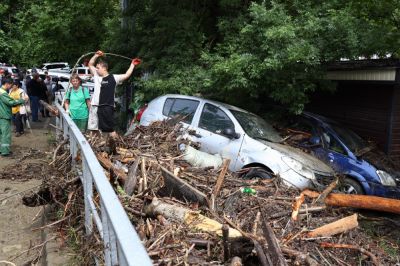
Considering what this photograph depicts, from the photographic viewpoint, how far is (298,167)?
7117 millimetres

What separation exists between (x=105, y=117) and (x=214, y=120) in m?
1.97

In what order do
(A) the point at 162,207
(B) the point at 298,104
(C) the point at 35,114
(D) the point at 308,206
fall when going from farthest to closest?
(C) the point at 35,114
(B) the point at 298,104
(D) the point at 308,206
(A) the point at 162,207

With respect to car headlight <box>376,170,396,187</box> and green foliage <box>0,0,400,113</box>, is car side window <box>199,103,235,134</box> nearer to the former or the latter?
green foliage <box>0,0,400,113</box>

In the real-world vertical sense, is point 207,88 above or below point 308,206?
above

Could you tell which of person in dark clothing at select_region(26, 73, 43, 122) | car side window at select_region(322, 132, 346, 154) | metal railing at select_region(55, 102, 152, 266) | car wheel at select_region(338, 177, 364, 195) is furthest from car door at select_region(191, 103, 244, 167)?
person in dark clothing at select_region(26, 73, 43, 122)

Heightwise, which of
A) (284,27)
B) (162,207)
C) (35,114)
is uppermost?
(284,27)

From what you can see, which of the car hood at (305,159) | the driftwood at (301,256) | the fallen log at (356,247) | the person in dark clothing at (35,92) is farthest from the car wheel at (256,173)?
the person in dark clothing at (35,92)

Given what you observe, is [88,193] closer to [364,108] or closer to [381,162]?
[381,162]

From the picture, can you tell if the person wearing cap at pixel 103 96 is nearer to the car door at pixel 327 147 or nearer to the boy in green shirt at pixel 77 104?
the boy in green shirt at pixel 77 104

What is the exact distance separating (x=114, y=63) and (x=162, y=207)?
361 inches

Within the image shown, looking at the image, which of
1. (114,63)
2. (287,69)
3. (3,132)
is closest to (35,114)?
(114,63)

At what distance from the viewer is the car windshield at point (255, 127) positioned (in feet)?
25.9

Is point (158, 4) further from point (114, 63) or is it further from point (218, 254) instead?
point (218, 254)

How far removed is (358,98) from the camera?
11.2 metres
